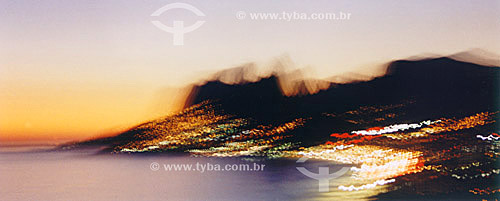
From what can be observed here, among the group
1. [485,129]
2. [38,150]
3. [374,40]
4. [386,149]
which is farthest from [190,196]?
[485,129]

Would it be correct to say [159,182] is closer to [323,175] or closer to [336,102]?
[323,175]

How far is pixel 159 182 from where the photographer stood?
4.95 meters

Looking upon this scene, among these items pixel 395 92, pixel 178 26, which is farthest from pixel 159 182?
pixel 395 92

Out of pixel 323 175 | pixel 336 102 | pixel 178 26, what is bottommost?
pixel 323 175

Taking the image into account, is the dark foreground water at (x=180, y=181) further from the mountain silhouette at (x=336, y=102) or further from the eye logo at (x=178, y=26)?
the eye logo at (x=178, y=26)

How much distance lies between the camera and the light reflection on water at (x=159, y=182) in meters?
4.95

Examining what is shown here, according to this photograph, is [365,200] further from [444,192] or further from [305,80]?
[305,80]

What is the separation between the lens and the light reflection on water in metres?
4.95

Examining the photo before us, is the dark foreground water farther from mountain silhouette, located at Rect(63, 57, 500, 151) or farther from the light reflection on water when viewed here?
mountain silhouette, located at Rect(63, 57, 500, 151)

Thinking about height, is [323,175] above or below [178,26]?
below

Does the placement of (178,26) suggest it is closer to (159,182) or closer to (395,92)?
(159,182)

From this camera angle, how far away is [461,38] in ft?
16.3

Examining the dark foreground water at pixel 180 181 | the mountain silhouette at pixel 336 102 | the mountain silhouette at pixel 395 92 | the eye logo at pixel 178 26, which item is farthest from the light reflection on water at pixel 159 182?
the eye logo at pixel 178 26

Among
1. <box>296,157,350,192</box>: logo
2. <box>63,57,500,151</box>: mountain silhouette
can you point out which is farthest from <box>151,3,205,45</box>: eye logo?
<box>296,157,350,192</box>: logo
